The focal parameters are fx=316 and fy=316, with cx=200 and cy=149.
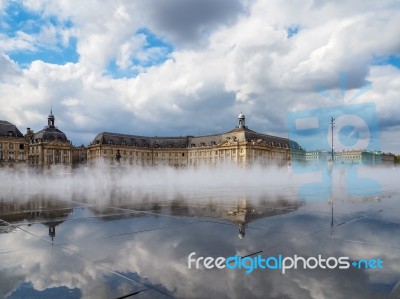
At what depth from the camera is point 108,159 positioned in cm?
12781

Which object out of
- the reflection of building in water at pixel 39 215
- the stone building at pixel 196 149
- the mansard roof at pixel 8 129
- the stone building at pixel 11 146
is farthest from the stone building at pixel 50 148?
the reflection of building in water at pixel 39 215

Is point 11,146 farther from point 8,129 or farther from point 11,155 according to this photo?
point 8,129

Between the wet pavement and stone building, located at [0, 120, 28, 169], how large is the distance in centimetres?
10596

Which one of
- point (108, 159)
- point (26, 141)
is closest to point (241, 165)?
point (108, 159)

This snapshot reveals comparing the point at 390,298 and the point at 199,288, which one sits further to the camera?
the point at 199,288

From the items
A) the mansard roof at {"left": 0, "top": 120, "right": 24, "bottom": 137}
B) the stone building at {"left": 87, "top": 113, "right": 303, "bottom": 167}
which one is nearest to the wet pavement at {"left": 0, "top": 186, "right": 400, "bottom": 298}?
the mansard roof at {"left": 0, "top": 120, "right": 24, "bottom": 137}

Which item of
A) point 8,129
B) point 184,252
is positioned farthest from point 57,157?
point 184,252

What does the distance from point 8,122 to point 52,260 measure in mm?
117678

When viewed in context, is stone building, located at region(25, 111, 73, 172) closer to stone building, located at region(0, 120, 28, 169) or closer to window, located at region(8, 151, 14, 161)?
stone building, located at region(0, 120, 28, 169)

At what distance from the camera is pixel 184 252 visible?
17.5 ft

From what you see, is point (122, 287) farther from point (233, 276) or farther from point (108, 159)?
point (108, 159)

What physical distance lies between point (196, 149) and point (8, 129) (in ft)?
242

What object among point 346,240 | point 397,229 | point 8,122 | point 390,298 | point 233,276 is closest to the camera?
point 390,298

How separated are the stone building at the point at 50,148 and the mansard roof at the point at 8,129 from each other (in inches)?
423
